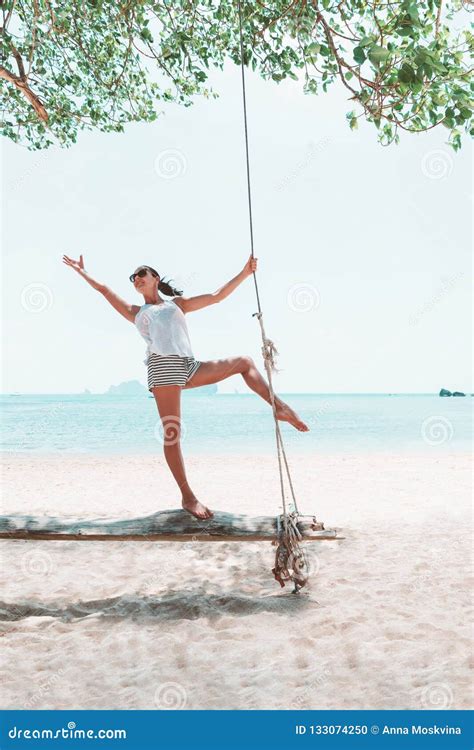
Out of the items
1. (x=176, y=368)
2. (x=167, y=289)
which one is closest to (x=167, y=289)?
(x=167, y=289)

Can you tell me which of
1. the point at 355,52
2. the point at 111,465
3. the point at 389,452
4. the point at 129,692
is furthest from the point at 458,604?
the point at 389,452

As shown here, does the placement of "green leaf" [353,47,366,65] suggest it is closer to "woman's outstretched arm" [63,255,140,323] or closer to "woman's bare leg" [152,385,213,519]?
"woman's outstretched arm" [63,255,140,323]

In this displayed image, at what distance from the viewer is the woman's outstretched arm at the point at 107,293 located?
351cm

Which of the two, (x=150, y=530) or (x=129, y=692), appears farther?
(x=150, y=530)

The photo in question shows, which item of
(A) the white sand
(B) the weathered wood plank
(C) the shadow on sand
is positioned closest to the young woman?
(B) the weathered wood plank

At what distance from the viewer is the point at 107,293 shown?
354 centimetres

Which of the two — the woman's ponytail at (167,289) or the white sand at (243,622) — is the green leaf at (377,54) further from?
the white sand at (243,622)

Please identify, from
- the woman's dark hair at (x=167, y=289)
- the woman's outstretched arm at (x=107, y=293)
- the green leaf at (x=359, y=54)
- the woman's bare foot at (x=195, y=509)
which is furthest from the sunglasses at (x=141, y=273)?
the green leaf at (x=359, y=54)

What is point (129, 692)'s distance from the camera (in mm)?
2348

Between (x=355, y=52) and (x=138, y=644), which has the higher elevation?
(x=355, y=52)

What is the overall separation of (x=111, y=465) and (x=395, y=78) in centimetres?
950

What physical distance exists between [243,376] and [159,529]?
3.28ft

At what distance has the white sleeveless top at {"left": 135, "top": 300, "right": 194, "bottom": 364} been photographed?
11.2 feet
